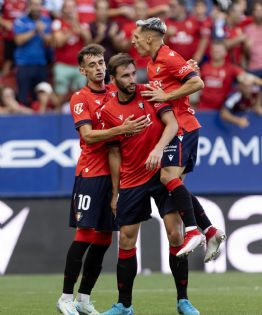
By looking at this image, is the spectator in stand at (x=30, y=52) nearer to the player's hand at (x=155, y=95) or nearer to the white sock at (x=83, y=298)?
the white sock at (x=83, y=298)

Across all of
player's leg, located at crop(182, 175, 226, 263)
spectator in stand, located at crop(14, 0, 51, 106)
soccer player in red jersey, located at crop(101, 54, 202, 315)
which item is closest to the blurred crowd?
spectator in stand, located at crop(14, 0, 51, 106)

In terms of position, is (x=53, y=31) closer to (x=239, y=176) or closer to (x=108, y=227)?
(x=239, y=176)

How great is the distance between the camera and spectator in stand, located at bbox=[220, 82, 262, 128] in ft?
47.8

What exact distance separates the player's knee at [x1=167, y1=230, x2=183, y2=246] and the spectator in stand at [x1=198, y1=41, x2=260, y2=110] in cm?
617

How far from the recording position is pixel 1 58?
16.4m

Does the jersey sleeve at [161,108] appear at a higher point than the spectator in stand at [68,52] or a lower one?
higher

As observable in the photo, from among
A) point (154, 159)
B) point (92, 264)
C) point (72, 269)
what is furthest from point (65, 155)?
point (154, 159)

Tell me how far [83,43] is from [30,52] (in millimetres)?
867

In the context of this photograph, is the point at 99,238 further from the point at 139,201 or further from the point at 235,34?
the point at 235,34

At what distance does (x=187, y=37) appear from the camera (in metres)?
15.9

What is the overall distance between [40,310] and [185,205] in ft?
6.26

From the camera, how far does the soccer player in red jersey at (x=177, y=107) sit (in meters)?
8.77

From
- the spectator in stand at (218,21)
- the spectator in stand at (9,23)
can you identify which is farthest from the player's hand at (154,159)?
the spectator in stand at (9,23)

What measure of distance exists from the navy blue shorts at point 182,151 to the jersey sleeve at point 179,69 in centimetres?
55
